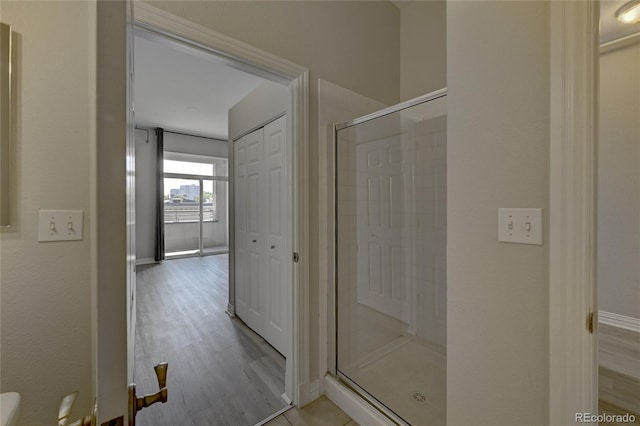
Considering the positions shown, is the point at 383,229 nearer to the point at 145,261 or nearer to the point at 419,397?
the point at 419,397

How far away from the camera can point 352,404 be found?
1596 millimetres

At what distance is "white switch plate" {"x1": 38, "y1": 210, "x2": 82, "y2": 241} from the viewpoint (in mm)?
993

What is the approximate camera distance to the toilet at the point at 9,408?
2.65ft

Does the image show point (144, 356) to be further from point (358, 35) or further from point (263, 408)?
point (358, 35)

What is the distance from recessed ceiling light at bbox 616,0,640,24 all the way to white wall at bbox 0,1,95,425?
2.85m

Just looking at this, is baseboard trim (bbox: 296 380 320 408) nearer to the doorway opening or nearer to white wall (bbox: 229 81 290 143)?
the doorway opening

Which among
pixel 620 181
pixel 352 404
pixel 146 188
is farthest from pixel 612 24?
pixel 146 188

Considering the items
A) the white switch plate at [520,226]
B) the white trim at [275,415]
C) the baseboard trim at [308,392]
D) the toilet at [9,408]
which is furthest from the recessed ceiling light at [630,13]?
the toilet at [9,408]

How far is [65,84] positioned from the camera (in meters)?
1.02

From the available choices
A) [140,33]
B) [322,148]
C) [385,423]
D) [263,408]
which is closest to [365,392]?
[385,423]

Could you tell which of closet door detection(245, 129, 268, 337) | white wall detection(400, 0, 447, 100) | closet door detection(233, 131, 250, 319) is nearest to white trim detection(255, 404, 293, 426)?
closet door detection(245, 129, 268, 337)

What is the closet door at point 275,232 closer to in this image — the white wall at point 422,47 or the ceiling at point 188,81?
the ceiling at point 188,81

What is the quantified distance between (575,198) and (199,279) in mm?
4794

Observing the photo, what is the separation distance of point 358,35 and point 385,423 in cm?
263
